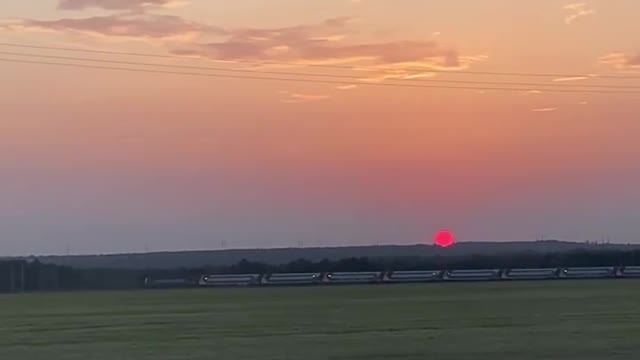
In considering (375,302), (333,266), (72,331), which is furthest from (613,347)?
(333,266)

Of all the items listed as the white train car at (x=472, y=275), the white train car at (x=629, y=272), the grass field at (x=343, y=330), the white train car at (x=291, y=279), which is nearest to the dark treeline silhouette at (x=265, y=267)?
the white train car at (x=291, y=279)

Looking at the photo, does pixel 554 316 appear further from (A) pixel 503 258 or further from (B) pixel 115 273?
(A) pixel 503 258

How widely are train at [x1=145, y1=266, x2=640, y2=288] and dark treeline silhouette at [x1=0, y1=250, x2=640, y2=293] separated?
1764mm

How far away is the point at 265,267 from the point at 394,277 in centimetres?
2605

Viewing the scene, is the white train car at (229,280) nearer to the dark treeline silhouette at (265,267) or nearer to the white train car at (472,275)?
the dark treeline silhouette at (265,267)

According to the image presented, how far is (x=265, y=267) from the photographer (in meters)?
134

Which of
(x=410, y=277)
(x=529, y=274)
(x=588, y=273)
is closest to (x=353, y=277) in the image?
(x=410, y=277)

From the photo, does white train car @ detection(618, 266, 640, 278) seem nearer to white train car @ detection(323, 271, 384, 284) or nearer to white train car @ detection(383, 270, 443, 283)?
white train car @ detection(383, 270, 443, 283)

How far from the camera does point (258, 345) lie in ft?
109

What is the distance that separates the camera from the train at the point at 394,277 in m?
105

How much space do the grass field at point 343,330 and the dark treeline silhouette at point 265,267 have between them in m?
55.2

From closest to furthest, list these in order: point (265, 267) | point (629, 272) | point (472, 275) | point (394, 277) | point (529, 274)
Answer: point (629, 272) < point (529, 274) < point (394, 277) < point (472, 275) < point (265, 267)

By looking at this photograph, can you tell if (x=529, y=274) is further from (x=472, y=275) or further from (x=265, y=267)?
(x=265, y=267)

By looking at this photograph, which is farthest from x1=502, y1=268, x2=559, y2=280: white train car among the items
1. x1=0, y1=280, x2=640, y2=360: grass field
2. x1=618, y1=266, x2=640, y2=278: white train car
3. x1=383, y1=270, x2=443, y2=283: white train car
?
x1=0, y1=280, x2=640, y2=360: grass field
